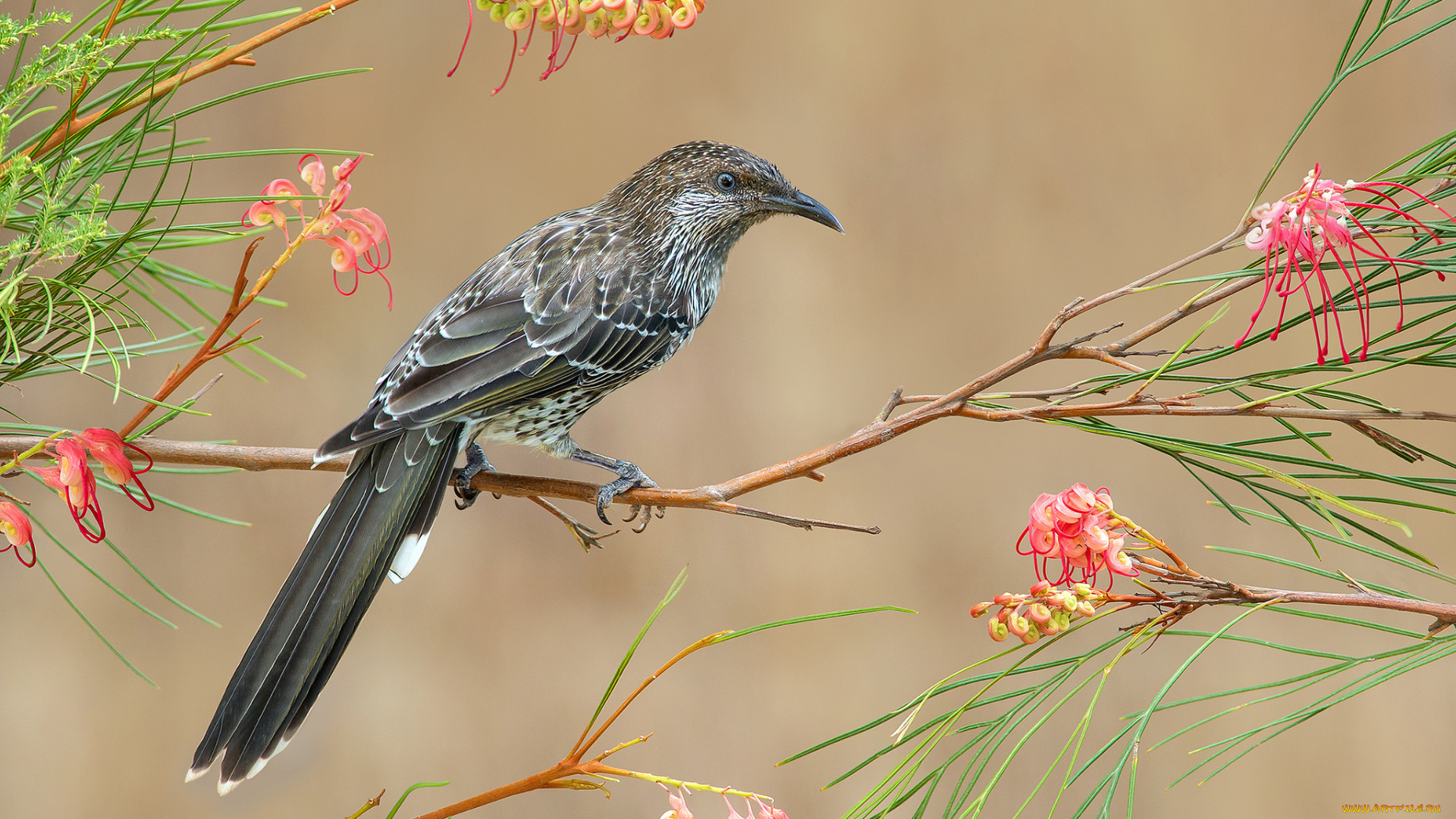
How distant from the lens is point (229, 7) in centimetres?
72

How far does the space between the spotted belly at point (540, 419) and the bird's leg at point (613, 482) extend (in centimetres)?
5

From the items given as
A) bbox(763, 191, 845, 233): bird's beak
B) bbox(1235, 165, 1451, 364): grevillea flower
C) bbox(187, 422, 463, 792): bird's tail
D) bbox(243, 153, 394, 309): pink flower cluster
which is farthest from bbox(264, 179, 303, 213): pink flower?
bbox(1235, 165, 1451, 364): grevillea flower

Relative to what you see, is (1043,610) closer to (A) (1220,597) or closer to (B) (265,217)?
(A) (1220,597)

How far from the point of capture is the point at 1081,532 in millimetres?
668

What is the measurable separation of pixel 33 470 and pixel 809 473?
522mm

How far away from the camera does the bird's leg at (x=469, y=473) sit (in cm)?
112

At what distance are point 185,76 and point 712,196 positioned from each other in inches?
23.4

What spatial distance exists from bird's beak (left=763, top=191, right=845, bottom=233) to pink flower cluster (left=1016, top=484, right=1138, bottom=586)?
0.50 meters

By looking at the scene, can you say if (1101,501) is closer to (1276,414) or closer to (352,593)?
(1276,414)

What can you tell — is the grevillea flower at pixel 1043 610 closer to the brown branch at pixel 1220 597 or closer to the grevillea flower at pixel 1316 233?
the brown branch at pixel 1220 597

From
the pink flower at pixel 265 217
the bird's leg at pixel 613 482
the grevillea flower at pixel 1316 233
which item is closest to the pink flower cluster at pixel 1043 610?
the grevillea flower at pixel 1316 233

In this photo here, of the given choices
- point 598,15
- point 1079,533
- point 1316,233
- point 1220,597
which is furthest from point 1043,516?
point 598,15

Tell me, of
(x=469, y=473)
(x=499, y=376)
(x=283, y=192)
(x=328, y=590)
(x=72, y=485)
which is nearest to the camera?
(x=72, y=485)

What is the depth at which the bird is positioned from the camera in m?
0.79
